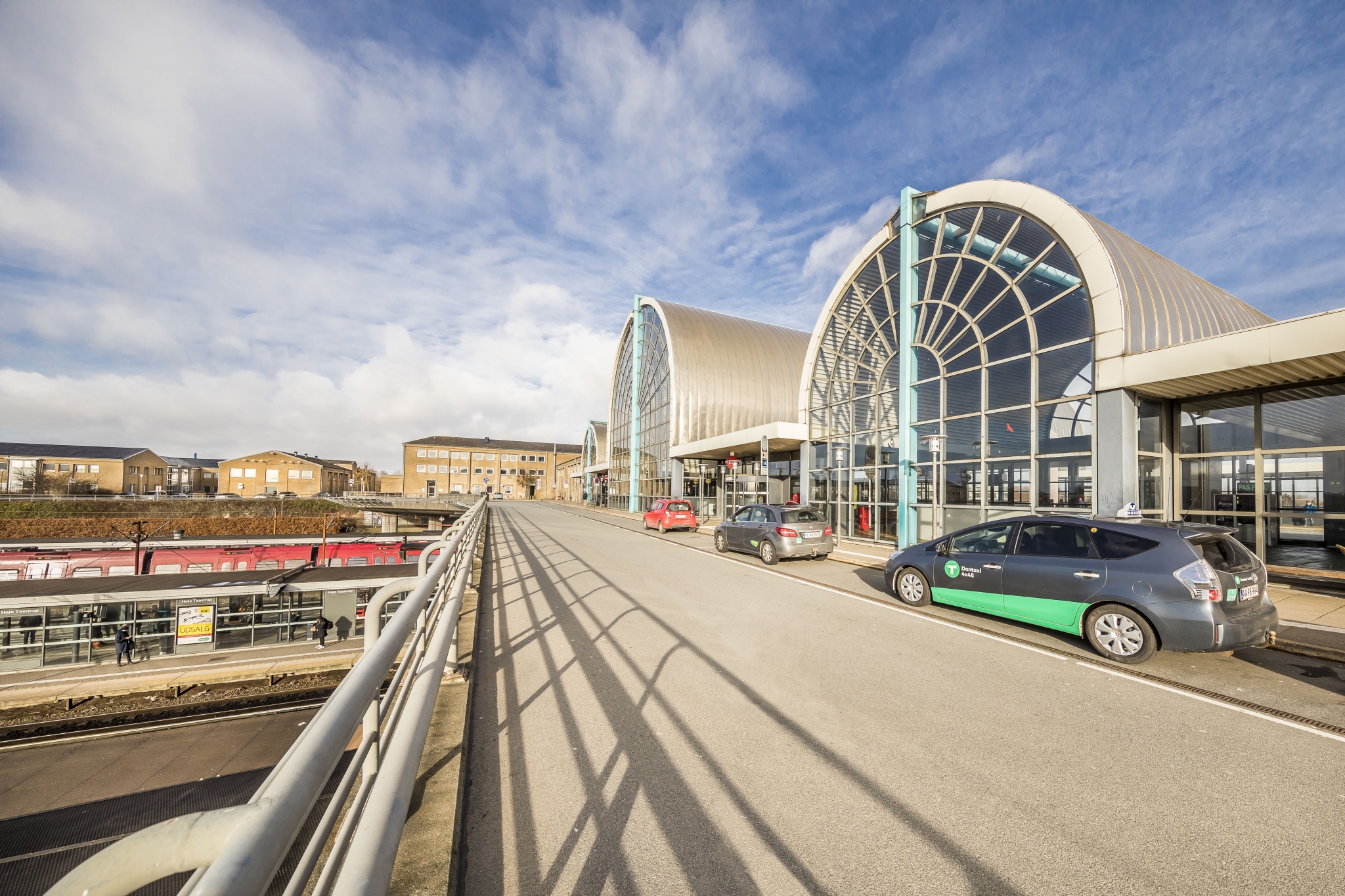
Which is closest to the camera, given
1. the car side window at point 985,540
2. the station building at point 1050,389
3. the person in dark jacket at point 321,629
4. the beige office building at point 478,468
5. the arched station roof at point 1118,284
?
the car side window at point 985,540

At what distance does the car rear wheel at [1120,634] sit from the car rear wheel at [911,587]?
2.42 meters

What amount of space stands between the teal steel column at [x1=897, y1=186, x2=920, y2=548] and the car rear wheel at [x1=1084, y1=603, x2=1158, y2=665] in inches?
413

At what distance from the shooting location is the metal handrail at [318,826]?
2.66 ft

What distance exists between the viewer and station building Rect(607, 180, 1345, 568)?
10.4 m

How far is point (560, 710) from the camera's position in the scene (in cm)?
464

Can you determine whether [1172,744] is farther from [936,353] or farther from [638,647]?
[936,353]

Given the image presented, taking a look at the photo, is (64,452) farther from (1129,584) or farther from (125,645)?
(1129,584)

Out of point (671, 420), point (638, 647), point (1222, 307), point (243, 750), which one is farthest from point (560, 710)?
point (671, 420)

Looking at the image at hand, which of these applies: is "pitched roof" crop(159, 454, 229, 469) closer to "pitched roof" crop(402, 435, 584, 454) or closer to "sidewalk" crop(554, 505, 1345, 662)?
"pitched roof" crop(402, 435, 584, 454)

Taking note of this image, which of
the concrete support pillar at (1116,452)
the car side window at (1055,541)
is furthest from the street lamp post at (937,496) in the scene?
the car side window at (1055,541)

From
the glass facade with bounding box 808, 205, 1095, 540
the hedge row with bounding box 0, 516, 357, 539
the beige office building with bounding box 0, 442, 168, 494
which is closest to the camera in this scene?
the glass facade with bounding box 808, 205, 1095, 540

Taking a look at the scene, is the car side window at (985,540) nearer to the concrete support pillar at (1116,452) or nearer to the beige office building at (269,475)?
the concrete support pillar at (1116,452)

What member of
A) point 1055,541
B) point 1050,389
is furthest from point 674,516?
point 1055,541

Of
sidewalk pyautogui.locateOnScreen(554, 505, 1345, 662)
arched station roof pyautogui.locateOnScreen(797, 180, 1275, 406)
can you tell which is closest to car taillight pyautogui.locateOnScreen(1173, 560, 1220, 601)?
sidewalk pyautogui.locateOnScreen(554, 505, 1345, 662)
